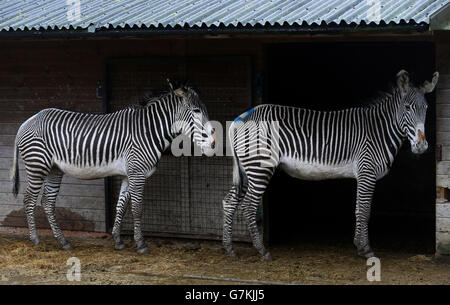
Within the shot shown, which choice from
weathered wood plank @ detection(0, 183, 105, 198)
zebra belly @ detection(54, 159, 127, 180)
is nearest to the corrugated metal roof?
zebra belly @ detection(54, 159, 127, 180)

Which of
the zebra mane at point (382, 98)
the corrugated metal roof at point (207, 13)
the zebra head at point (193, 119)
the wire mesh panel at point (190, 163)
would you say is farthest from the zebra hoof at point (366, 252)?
the corrugated metal roof at point (207, 13)

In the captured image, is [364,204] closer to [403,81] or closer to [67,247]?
[403,81]

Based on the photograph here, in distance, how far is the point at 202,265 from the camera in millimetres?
8719

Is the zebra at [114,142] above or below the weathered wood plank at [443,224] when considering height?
above

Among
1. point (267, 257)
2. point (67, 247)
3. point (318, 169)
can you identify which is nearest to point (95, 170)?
point (67, 247)

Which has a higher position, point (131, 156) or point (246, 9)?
point (246, 9)

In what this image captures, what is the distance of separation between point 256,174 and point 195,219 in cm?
145

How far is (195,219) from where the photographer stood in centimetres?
981

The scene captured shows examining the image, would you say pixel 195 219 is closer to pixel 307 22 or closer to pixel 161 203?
pixel 161 203

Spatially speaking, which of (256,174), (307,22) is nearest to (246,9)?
(307,22)

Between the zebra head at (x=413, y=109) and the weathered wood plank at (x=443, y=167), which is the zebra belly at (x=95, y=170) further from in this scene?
the weathered wood plank at (x=443, y=167)

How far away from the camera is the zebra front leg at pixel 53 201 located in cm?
962

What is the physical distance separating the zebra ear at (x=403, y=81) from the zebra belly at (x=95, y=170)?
3436 mm

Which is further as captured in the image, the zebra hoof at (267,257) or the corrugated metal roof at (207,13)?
the zebra hoof at (267,257)
